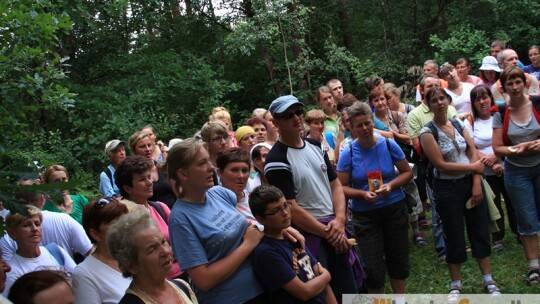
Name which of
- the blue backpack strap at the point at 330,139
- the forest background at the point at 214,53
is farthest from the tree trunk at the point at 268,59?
the blue backpack strap at the point at 330,139

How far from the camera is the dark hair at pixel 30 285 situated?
2.72m

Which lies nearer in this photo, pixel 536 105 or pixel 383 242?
pixel 383 242

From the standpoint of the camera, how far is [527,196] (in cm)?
557

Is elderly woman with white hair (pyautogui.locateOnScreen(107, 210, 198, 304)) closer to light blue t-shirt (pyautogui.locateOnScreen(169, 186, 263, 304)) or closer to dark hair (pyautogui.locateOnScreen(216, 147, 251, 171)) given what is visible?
light blue t-shirt (pyautogui.locateOnScreen(169, 186, 263, 304))

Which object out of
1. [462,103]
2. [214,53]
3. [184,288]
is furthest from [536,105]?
[214,53]

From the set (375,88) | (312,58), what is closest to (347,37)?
(312,58)

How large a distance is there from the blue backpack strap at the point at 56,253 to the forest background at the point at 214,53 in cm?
292

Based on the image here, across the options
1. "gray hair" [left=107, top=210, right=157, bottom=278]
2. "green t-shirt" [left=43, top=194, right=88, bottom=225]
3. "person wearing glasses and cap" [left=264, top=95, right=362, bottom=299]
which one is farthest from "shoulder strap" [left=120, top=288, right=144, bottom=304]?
"green t-shirt" [left=43, top=194, right=88, bottom=225]

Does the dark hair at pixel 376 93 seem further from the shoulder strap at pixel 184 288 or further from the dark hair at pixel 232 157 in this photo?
the shoulder strap at pixel 184 288

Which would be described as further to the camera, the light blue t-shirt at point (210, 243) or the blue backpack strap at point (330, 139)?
the blue backpack strap at point (330, 139)

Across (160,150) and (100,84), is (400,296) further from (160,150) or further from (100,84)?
(100,84)

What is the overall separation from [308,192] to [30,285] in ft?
6.86

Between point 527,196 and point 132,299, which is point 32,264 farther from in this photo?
point 527,196

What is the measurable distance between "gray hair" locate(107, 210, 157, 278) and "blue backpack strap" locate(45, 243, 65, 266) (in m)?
1.46
